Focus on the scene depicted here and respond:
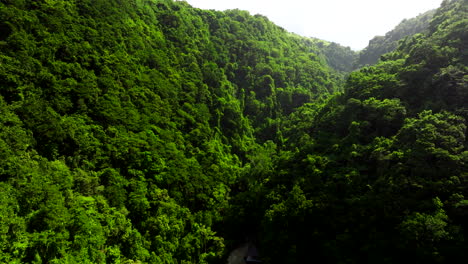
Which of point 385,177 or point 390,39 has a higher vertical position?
point 390,39

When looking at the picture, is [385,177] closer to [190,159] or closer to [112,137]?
[190,159]

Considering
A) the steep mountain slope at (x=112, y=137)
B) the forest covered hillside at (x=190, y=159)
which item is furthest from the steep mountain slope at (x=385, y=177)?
the steep mountain slope at (x=112, y=137)

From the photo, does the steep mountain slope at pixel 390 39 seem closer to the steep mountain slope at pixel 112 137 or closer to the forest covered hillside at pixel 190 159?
the forest covered hillside at pixel 190 159

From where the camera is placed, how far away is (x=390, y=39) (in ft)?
472

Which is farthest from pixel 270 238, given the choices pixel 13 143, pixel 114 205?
pixel 13 143

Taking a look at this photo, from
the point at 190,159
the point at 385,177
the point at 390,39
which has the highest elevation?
the point at 390,39

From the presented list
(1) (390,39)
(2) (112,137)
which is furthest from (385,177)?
(1) (390,39)

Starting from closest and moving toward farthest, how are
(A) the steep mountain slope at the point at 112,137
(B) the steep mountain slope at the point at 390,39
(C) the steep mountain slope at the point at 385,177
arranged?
(A) the steep mountain slope at the point at 112,137, (C) the steep mountain slope at the point at 385,177, (B) the steep mountain slope at the point at 390,39

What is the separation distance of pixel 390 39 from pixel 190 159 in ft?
437

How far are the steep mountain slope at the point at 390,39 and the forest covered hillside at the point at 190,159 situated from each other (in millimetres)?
63985

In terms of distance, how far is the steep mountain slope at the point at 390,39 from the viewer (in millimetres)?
129887

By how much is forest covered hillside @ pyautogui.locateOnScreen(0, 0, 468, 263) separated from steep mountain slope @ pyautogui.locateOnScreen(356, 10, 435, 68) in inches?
2519

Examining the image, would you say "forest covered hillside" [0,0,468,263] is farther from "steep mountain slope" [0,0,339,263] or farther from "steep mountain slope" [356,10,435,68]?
"steep mountain slope" [356,10,435,68]

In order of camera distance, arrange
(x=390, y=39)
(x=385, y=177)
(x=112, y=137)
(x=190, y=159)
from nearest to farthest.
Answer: (x=385, y=177), (x=112, y=137), (x=190, y=159), (x=390, y=39)
